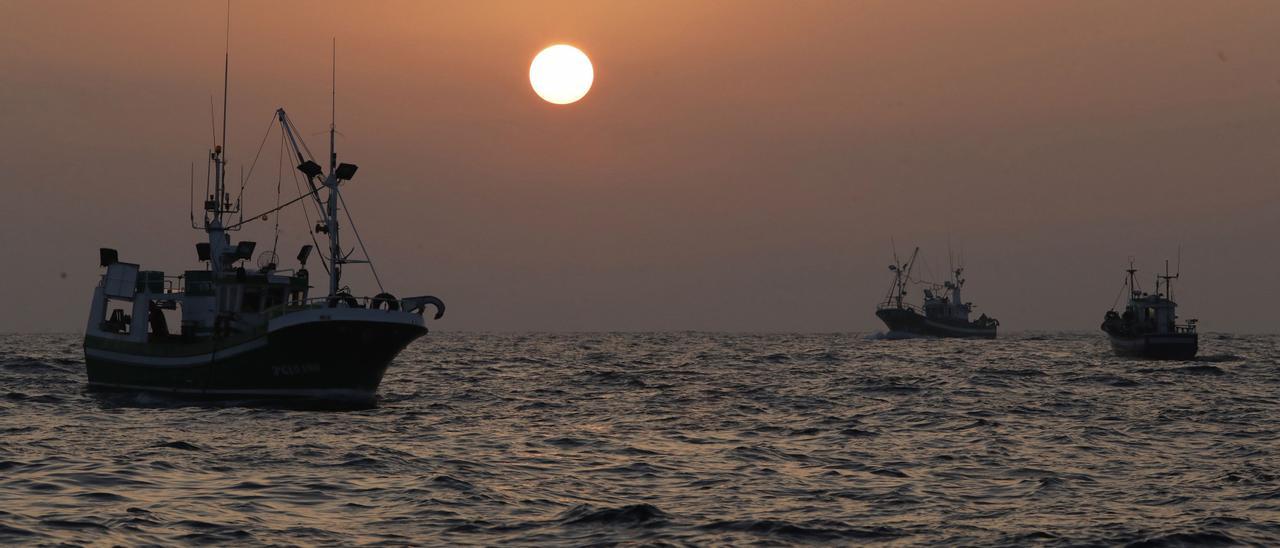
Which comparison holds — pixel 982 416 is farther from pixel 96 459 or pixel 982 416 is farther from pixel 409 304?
pixel 96 459

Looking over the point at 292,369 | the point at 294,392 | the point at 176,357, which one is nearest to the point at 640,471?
the point at 292,369

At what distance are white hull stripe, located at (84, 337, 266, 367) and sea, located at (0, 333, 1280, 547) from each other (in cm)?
180

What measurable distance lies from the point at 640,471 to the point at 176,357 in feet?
94.7

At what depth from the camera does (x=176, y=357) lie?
48.8m

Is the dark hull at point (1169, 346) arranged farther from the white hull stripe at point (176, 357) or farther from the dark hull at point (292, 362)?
the white hull stripe at point (176, 357)

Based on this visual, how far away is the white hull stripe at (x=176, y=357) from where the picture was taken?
4638 centimetres

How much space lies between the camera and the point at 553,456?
29.1m

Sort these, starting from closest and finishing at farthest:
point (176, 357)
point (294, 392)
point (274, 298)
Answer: point (294, 392), point (176, 357), point (274, 298)

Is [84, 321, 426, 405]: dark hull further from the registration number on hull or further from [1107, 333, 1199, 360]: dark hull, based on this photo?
[1107, 333, 1199, 360]: dark hull

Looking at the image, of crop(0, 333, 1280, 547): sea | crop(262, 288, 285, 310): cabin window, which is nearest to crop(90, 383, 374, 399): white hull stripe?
crop(0, 333, 1280, 547): sea

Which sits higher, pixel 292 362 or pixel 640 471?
pixel 292 362

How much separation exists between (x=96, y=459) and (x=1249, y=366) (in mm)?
86407

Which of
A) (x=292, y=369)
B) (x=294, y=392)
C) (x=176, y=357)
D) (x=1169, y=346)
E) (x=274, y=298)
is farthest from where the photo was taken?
(x=1169, y=346)

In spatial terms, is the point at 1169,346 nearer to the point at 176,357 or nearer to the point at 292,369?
the point at 292,369
